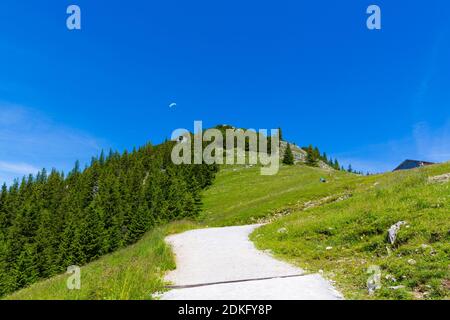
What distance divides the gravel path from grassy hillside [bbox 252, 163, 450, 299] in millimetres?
999

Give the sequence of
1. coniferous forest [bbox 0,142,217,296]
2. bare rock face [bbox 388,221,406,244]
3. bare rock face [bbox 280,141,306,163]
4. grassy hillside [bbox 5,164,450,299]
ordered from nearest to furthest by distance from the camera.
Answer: grassy hillside [bbox 5,164,450,299] < bare rock face [bbox 388,221,406,244] < coniferous forest [bbox 0,142,217,296] < bare rock face [bbox 280,141,306,163]

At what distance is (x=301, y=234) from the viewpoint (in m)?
21.2

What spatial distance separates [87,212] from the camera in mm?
97875

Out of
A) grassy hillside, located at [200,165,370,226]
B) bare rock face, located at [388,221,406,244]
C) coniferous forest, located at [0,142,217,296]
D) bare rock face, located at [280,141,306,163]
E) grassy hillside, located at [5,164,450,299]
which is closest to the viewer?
grassy hillside, located at [5,164,450,299]

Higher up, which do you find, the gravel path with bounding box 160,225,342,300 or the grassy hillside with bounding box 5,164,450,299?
the grassy hillside with bounding box 5,164,450,299

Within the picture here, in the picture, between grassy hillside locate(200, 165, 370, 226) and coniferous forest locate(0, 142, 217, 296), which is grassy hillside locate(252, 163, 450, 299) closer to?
grassy hillside locate(200, 165, 370, 226)

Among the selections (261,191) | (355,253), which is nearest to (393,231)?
(355,253)

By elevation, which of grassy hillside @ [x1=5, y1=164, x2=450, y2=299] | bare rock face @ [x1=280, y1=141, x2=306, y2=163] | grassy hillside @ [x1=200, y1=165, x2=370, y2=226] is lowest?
grassy hillside @ [x1=5, y1=164, x2=450, y2=299]

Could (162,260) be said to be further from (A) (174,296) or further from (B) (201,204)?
(B) (201,204)

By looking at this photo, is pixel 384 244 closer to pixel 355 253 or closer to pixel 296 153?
pixel 355 253

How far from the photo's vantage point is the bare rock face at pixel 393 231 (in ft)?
49.7

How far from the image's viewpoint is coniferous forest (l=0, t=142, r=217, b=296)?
68.7m

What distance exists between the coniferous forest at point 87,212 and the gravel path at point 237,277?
41534 millimetres

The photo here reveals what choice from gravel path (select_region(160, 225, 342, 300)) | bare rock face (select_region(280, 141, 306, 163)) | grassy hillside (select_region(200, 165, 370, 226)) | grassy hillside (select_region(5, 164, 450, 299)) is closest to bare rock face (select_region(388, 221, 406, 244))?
grassy hillside (select_region(5, 164, 450, 299))
